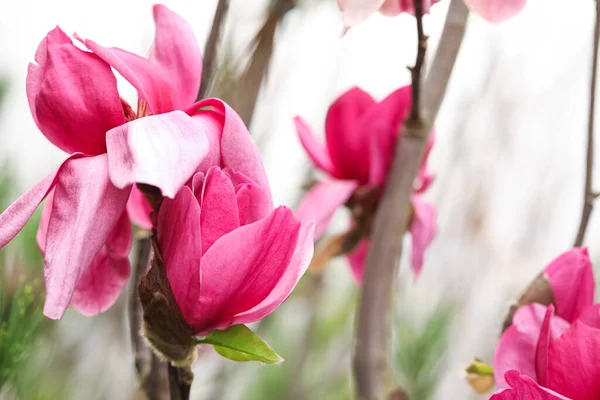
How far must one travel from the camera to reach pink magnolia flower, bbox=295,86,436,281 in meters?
0.24

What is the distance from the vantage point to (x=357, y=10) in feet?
0.53

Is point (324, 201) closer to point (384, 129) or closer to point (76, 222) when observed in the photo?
point (384, 129)

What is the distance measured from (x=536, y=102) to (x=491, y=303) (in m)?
0.25

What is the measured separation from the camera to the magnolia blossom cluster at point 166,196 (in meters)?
0.11

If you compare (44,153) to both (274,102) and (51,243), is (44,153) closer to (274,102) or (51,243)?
(274,102)

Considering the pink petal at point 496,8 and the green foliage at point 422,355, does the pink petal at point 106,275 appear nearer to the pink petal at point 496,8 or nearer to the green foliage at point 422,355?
the pink petal at point 496,8

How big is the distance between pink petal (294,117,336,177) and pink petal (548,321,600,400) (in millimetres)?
141

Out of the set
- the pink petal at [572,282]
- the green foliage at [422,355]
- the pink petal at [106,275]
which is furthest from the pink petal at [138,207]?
the green foliage at [422,355]

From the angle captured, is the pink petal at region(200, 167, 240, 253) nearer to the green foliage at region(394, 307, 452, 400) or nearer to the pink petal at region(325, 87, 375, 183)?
the pink petal at region(325, 87, 375, 183)

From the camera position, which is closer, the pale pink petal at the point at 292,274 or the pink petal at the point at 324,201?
the pale pink petal at the point at 292,274

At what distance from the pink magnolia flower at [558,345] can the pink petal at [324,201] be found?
80mm

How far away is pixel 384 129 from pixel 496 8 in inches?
3.2

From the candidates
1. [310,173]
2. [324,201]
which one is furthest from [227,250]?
[310,173]

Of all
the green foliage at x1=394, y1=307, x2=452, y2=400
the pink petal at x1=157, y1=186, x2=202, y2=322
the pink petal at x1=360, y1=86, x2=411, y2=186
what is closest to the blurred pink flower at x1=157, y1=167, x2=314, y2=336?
the pink petal at x1=157, y1=186, x2=202, y2=322
